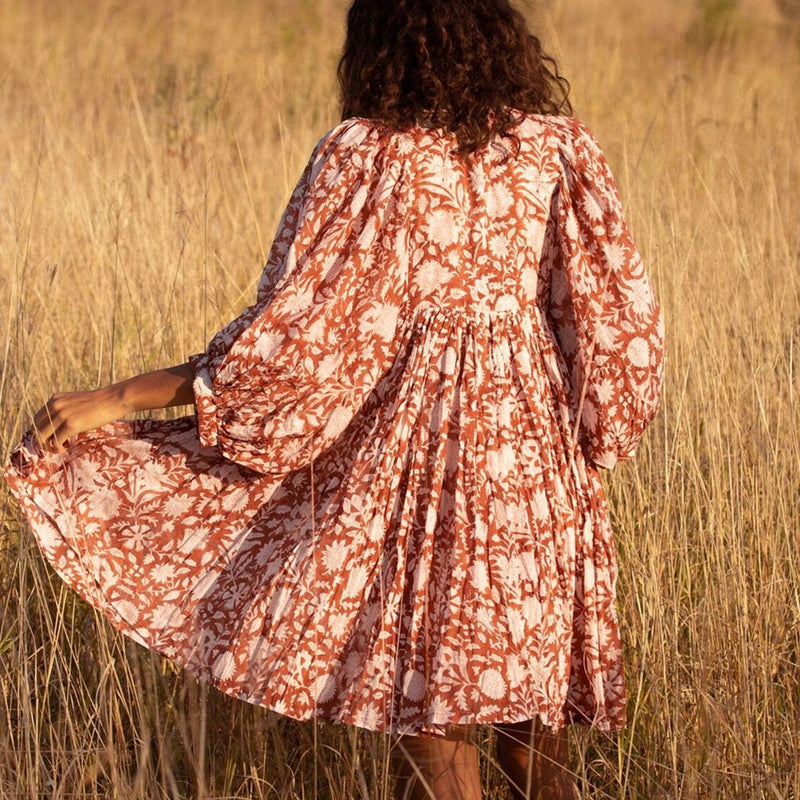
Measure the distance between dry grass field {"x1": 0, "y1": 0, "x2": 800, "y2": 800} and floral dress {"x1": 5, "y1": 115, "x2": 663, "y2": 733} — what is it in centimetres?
16

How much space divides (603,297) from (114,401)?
0.85m

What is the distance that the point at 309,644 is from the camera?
193 centimetres

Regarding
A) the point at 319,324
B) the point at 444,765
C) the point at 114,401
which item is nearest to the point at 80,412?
the point at 114,401

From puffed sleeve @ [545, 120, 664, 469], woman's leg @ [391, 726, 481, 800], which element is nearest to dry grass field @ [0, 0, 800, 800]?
woman's leg @ [391, 726, 481, 800]

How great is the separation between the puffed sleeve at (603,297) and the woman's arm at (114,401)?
2.21ft

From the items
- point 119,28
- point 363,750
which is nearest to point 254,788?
point 363,750

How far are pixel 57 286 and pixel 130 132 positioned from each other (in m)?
1.62

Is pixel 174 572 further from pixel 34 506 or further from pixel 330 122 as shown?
pixel 330 122

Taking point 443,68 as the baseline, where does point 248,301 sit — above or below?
below

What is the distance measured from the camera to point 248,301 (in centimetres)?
403

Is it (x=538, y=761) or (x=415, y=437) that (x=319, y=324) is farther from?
(x=538, y=761)

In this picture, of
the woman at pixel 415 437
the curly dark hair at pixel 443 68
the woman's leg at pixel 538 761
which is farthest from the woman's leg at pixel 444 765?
the curly dark hair at pixel 443 68

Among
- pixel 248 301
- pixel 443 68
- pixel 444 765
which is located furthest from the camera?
pixel 248 301

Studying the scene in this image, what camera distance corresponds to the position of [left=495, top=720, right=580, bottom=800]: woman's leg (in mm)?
2125
